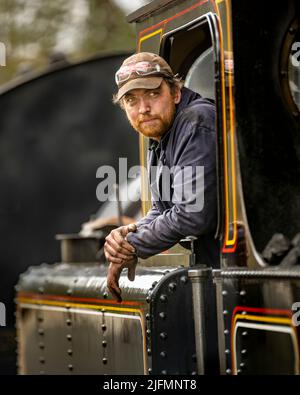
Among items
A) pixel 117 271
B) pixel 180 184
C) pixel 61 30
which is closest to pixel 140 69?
pixel 180 184

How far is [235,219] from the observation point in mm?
3490

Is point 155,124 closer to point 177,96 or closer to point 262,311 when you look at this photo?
point 177,96

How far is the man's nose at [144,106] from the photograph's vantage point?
3689 millimetres

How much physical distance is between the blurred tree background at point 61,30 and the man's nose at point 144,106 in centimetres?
1293

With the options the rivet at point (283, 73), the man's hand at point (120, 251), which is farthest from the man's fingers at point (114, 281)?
the rivet at point (283, 73)

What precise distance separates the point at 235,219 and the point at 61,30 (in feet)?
48.4

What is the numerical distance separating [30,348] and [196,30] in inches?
112

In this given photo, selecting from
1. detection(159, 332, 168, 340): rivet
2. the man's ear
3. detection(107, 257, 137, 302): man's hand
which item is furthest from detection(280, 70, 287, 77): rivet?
detection(159, 332, 168, 340): rivet

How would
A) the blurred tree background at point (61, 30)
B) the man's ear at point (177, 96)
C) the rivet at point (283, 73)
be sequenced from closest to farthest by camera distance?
the rivet at point (283, 73)
the man's ear at point (177, 96)
the blurred tree background at point (61, 30)

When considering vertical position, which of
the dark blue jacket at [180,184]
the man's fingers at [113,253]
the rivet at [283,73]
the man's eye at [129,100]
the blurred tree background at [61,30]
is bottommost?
the man's fingers at [113,253]

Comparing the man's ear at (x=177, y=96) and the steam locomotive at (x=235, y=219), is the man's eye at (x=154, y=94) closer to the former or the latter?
the man's ear at (x=177, y=96)

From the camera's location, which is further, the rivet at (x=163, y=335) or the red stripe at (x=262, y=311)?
the rivet at (x=163, y=335)

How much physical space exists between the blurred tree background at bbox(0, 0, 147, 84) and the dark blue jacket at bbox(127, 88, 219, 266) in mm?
12834

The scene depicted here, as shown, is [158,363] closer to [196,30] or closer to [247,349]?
[247,349]
